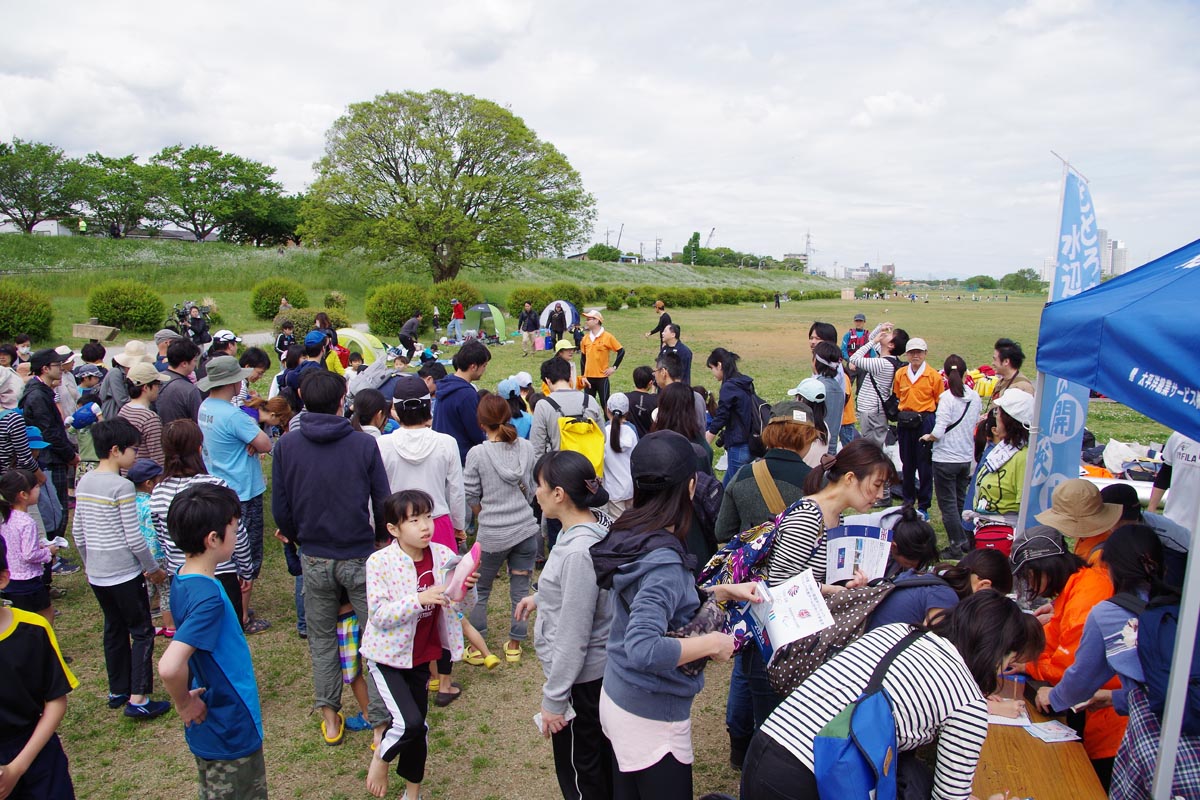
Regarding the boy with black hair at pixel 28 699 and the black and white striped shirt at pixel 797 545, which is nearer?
the boy with black hair at pixel 28 699

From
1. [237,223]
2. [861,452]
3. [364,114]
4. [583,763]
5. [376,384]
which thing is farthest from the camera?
[237,223]

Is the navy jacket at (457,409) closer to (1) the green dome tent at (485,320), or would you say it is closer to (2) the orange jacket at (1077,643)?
(2) the orange jacket at (1077,643)

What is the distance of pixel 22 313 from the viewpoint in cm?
1822

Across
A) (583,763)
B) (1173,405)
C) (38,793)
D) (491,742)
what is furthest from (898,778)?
(38,793)

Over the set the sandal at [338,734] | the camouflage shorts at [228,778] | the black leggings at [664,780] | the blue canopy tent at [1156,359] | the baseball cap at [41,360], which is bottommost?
the sandal at [338,734]

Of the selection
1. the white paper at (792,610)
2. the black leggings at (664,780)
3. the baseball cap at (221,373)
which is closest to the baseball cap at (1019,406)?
the white paper at (792,610)

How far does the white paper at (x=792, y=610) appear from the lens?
8.16ft

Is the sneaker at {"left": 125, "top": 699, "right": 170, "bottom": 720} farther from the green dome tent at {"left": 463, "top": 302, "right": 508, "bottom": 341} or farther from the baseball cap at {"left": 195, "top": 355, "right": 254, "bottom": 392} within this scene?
the green dome tent at {"left": 463, "top": 302, "right": 508, "bottom": 341}

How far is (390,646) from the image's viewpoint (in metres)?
3.12

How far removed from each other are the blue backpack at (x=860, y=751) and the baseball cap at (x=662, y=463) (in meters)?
0.84

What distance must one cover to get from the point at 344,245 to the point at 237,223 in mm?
30003

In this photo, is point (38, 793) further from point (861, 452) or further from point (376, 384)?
point (376, 384)

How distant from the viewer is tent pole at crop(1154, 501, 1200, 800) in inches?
91.8

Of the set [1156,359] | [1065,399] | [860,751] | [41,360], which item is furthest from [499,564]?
[41,360]
